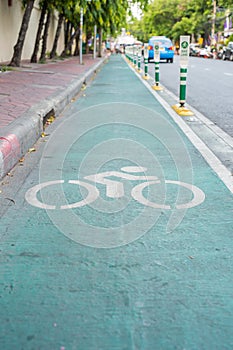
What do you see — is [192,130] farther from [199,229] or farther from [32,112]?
[199,229]

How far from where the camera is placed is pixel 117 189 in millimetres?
4945

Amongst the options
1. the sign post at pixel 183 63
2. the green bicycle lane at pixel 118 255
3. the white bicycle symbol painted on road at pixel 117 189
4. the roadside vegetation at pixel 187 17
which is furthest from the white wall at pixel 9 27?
the roadside vegetation at pixel 187 17

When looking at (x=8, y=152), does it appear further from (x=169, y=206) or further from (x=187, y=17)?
(x=187, y=17)

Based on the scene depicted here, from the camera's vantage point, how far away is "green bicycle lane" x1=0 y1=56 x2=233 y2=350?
256cm

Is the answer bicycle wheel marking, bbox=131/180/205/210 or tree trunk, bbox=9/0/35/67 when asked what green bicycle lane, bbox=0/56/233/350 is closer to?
bicycle wheel marking, bbox=131/180/205/210

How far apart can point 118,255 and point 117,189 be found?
155 cm

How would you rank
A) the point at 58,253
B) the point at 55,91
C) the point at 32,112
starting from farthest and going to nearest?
the point at 55,91 → the point at 32,112 → the point at 58,253

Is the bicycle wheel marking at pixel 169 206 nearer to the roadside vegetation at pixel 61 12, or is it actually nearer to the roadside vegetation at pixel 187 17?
the roadside vegetation at pixel 61 12

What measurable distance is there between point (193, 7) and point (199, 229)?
3368 inches

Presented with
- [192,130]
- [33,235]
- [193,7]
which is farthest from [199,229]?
[193,7]

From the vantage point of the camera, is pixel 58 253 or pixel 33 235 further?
pixel 33 235

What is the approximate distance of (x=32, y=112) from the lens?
809 centimetres

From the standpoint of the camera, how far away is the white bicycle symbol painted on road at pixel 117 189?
4.49m

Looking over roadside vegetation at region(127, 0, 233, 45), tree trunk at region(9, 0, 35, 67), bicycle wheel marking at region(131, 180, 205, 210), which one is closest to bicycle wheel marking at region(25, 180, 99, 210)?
bicycle wheel marking at region(131, 180, 205, 210)
